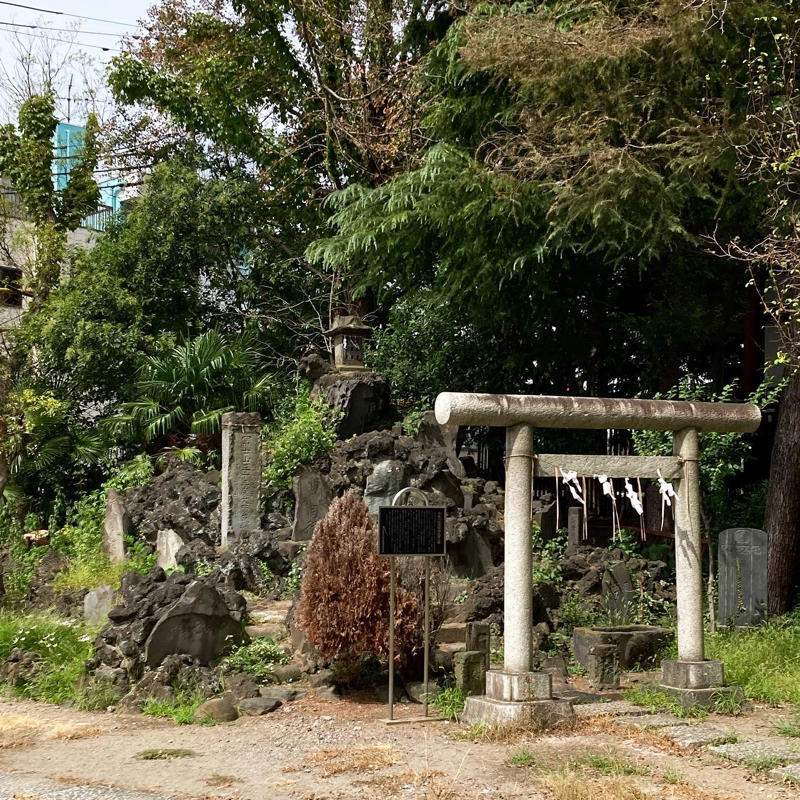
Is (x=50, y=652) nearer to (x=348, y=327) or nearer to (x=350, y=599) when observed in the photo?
(x=350, y=599)

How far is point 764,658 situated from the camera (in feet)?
32.4

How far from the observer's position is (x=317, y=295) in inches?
866

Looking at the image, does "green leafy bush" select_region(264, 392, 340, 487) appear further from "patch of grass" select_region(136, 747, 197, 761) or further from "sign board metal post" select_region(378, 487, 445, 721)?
"patch of grass" select_region(136, 747, 197, 761)

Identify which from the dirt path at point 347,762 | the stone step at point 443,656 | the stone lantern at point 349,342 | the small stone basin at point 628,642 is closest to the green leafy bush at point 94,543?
the stone lantern at point 349,342

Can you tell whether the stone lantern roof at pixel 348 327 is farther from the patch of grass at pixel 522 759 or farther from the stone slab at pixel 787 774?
the stone slab at pixel 787 774

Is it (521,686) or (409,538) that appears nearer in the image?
(521,686)

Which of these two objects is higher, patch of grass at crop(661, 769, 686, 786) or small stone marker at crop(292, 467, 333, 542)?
small stone marker at crop(292, 467, 333, 542)

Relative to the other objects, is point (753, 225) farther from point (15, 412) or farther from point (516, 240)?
point (15, 412)

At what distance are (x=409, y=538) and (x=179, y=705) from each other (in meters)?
2.72

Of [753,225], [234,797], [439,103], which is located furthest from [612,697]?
[439,103]

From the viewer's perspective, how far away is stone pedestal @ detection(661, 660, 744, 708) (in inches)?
334

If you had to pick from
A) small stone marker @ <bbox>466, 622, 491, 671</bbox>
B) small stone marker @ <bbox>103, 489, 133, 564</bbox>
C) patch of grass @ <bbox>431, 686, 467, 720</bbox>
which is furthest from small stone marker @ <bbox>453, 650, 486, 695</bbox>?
small stone marker @ <bbox>103, 489, 133, 564</bbox>

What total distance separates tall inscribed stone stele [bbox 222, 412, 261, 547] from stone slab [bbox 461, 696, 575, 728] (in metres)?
6.51

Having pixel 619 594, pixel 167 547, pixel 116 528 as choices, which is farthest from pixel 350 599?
pixel 116 528
